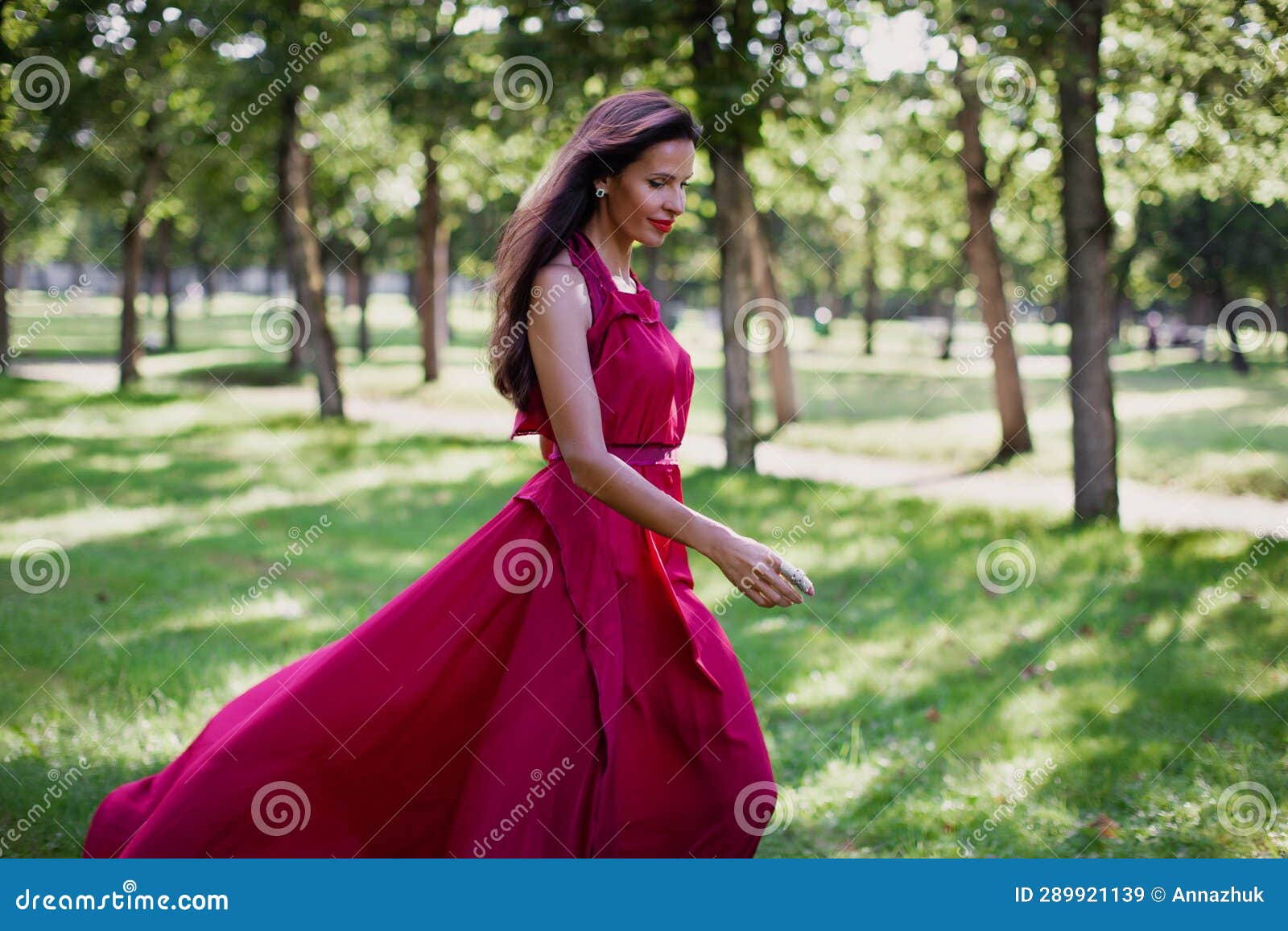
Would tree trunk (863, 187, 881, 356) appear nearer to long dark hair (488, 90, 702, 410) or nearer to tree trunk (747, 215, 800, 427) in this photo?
tree trunk (747, 215, 800, 427)

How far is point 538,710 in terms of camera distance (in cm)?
308

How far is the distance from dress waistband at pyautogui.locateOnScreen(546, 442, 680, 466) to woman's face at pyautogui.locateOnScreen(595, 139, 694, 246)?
55cm

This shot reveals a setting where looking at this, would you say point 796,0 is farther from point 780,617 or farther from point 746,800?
point 746,800

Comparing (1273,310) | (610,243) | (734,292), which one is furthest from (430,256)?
(1273,310)

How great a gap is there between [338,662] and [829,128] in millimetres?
12085
